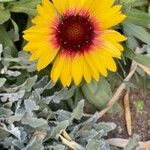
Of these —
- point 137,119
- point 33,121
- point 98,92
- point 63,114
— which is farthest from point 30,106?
point 137,119

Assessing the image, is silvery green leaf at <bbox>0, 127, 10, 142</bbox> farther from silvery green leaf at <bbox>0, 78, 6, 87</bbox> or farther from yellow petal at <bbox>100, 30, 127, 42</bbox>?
yellow petal at <bbox>100, 30, 127, 42</bbox>

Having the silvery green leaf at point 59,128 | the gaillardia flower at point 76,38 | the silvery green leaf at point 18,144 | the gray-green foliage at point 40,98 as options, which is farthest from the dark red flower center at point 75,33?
the silvery green leaf at point 18,144

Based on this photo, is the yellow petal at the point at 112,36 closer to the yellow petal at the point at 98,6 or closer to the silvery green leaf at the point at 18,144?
the yellow petal at the point at 98,6

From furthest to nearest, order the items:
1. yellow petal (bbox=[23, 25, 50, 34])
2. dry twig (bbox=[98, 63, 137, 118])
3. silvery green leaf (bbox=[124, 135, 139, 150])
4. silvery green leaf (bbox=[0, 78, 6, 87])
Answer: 1. dry twig (bbox=[98, 63, 137, 118])
2. silvery green leaf (bbox=[124, 135, 139, 150])
3. silvery green leaf (bbox=[0, 78, 6, 87])
4. yellow petal (bbox=[23, 25, 50, 34])

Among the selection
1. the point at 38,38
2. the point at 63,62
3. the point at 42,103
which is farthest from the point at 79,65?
the point at 42,103

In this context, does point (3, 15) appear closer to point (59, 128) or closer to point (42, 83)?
point (42, 83)

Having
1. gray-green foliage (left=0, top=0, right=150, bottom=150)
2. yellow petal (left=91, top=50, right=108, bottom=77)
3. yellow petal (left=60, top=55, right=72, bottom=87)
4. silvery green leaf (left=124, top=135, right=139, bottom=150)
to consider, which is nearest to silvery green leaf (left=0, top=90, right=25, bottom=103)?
gray-green foliage (left=0, top=0, right=150, bottom=150)
